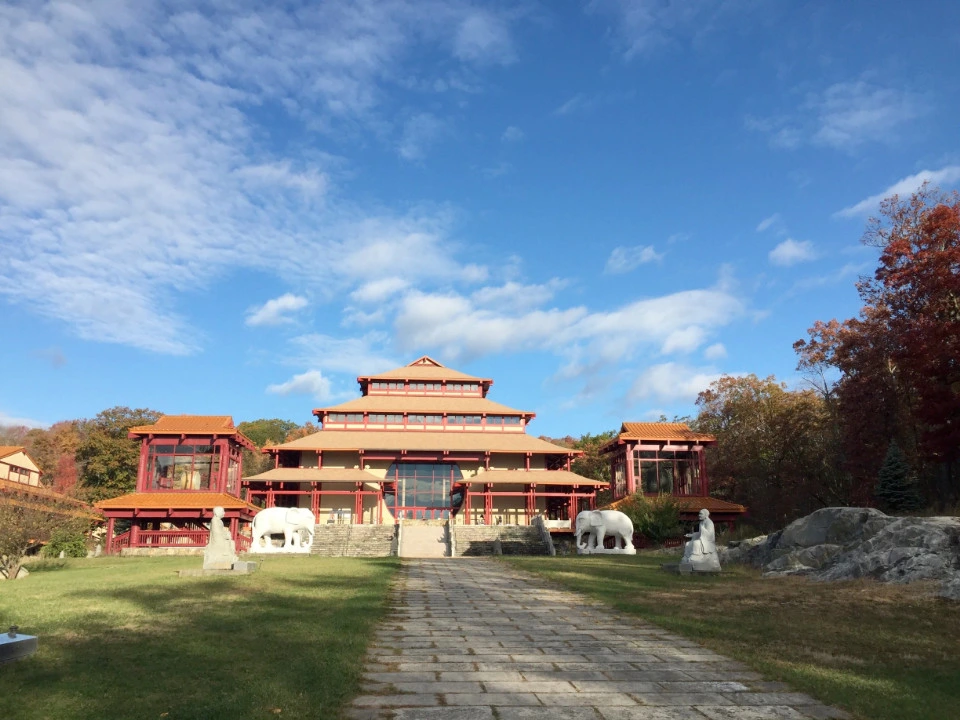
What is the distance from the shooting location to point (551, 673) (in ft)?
23.2

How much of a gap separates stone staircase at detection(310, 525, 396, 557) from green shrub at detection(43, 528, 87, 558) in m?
10.3

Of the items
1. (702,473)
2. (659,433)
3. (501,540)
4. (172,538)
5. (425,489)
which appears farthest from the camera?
(425,489)

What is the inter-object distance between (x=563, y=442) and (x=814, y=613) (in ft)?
181

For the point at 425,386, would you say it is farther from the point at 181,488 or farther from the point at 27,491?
the point at 27,491

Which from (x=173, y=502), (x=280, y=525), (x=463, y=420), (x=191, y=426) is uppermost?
(x=463, y=420)

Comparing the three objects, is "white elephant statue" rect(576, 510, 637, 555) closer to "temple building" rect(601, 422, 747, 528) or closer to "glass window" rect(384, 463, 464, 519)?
"temple building" rect(601, 422, 747, 528)

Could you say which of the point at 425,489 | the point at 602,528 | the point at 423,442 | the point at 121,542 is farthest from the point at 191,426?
the point at 602,528

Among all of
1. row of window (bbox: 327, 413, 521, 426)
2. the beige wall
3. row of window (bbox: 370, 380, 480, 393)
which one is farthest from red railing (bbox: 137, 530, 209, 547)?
row of window (bbox: 370, 380, 480, 393)

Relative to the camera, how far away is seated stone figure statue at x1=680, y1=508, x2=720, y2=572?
16875 millimetres

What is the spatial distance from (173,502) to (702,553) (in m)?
26.6

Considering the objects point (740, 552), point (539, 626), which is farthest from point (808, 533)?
point (539, 626)

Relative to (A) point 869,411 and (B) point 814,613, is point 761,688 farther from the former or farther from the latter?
(A) point 869,411

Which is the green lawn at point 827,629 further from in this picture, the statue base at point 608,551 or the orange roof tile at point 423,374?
the orange roof tile at point 423,374

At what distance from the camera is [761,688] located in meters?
6.64
